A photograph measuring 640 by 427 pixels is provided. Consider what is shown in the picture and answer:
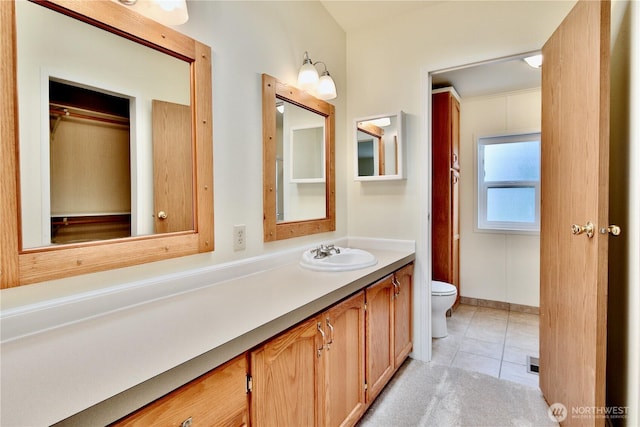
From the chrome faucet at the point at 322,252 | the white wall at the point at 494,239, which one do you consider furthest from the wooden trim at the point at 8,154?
the white wall at the point at 494,239

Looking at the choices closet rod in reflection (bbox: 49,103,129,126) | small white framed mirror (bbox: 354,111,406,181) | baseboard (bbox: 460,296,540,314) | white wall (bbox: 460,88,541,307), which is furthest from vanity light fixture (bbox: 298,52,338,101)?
baseboard (bbox: 460,296,540,314)

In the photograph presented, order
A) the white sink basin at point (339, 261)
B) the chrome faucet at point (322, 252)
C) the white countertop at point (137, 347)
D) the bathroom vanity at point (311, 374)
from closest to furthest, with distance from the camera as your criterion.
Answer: the white countertop at point (137, 347) < the bathroom vanity at point (311, 374) < the white sink basin at point (339, 261) < the chrome faucet at point (322, 252)

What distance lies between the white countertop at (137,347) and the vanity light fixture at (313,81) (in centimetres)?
122

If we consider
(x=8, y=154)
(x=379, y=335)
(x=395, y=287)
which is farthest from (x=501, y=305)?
(x=8, y=154)

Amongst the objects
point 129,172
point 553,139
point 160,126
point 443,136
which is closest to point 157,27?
point 160,126

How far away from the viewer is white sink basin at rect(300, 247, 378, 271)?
1.65 meters

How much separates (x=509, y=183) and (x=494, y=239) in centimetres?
62

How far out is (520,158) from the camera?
3398 millimetres

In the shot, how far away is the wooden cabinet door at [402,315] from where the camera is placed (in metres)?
2.00

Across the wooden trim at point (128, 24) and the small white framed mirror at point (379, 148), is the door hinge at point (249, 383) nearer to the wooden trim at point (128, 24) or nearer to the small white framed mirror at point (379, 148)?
the wooden trim at point (128, 24)

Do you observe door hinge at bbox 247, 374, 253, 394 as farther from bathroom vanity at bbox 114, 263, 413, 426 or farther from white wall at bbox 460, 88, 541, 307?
white wall at bbox 460, 88, 541, 307

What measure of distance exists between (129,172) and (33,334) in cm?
57

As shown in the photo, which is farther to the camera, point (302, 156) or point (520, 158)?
point (520, 158)

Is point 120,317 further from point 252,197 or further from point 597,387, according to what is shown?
point 597,387
